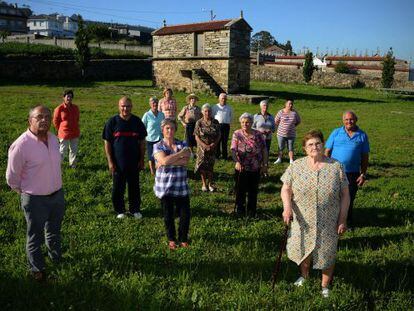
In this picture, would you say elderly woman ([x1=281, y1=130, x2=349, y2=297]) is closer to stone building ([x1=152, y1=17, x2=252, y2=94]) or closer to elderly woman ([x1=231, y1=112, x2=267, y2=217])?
elderly woman ([x1=231, y1=112, x2=267, y2=217])

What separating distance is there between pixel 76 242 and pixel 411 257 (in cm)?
468

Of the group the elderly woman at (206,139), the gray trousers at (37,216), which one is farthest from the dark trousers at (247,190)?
the gray trousers at (37,216)

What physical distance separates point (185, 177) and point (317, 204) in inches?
76.0

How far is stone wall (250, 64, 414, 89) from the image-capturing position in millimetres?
44656

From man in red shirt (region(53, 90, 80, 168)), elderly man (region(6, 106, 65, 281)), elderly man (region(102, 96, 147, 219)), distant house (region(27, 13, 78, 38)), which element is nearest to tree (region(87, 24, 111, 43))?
distant house (region(27, 13, 78, 38))

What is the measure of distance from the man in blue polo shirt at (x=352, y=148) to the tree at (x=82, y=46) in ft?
114

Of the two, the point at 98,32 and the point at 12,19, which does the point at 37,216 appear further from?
the point at 12,19

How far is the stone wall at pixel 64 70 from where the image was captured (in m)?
35.9

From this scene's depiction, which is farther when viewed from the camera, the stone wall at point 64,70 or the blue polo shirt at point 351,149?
the stone wall at point 64,70

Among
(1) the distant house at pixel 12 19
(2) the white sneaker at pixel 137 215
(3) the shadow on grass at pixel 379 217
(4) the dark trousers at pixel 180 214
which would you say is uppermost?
(1) the distant house at pixel 12 19

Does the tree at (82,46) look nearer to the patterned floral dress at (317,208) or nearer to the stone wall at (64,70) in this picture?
the stone wall at (64,70)

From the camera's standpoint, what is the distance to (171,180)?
17.3ft

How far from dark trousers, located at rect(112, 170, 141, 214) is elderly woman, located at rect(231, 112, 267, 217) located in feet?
5.80

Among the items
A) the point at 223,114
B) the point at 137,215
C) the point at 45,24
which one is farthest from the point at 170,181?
the point at 45,24
